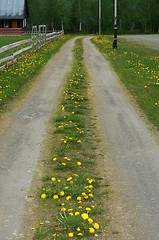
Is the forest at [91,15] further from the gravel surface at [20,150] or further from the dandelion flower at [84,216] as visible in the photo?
the dandelion flower at [84,216]

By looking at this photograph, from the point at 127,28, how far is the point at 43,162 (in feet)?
340

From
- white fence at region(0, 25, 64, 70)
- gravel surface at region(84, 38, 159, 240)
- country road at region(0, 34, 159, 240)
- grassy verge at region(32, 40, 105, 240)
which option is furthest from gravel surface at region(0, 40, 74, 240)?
white fence at region(0, 25, 64, 70)

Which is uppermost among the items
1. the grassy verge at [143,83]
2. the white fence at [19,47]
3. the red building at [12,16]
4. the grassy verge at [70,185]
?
the red building at [12,16]

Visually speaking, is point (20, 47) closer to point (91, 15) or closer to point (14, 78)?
point (14, 78)

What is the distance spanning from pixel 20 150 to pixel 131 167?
231 cm

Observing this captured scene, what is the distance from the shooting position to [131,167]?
23.4 ft

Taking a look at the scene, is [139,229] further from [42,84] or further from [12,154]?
[42,84]

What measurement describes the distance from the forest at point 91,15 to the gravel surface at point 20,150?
8469cm

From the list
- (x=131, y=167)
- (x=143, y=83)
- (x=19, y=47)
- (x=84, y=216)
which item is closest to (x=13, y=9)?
(x=19, y=47)

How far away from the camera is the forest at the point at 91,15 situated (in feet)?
314

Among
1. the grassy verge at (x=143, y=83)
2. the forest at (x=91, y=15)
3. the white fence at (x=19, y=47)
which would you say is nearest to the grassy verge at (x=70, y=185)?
the grassy verge at (x=143, y=83)

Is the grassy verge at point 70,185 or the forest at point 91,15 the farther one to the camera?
the forest at point 91,15

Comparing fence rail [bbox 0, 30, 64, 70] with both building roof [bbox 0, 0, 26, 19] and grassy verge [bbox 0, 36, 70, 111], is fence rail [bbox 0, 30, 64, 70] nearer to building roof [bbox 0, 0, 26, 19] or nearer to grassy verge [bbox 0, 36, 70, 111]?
grassy verge [bbox 0, 36, 70, 111]

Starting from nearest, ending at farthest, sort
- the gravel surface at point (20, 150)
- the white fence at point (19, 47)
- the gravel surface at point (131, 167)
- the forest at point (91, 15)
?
the gravel surface at point (131, 167) → the gravel surface at point (20, 150) → the white fence at point (19, 47) → the forest at point (91, 15)
